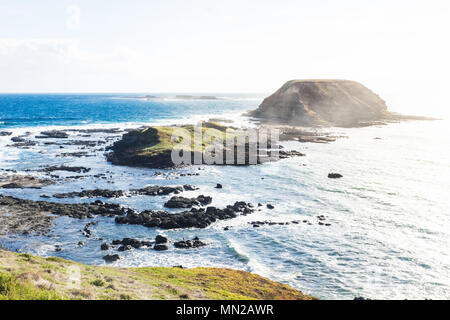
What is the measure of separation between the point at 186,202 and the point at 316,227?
20254mm

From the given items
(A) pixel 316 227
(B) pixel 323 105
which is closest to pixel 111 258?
(A) pixel 316 227

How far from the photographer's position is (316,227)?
43.8 meters

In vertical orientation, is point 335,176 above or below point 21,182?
above

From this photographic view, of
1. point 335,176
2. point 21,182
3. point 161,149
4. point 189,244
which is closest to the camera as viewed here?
point 189,244

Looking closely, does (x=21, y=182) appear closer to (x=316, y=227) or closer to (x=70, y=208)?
(x=70, y=208)

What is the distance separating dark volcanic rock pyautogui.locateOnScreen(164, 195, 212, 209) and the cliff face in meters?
117

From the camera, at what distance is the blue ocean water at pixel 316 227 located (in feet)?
107

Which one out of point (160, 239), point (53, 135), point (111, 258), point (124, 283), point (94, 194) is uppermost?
point (53, 135)

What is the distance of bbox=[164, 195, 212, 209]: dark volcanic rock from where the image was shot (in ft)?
Answer: 166

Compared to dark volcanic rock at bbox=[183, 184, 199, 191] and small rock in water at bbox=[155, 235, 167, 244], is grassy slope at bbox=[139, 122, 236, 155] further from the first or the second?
small rock in water at bbox=[155, 235, 167, 244]

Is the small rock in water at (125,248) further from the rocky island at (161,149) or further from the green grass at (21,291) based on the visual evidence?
the rocky island at (161,149)

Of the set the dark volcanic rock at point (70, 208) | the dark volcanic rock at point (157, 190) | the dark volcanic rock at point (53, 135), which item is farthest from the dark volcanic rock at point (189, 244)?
the dark volcanic rock at point (53, 135)

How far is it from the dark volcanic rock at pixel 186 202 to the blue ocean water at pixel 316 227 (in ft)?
7.21
